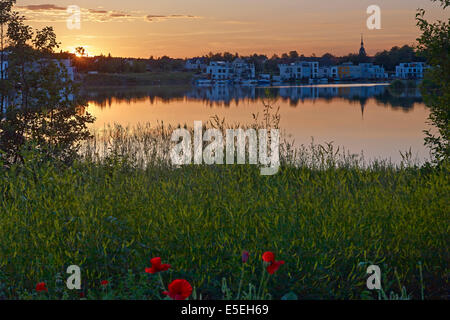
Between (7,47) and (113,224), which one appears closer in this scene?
(113,224)

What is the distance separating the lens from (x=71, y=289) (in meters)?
4.88

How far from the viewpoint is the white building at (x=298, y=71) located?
149250 mm

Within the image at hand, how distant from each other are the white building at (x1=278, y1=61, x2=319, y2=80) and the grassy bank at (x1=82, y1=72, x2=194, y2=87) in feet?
89.3

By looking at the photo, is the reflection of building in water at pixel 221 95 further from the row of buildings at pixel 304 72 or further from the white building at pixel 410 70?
the white building at pixel 410 70

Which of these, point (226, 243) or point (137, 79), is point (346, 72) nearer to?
point (137, 79)

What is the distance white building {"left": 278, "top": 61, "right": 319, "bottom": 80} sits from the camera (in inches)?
5876

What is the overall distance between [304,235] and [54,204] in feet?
10.8

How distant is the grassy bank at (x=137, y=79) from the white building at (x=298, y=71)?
1072 inches

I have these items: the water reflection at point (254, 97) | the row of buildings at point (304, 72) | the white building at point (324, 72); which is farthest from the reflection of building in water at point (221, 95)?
the white building at point (324, 72)

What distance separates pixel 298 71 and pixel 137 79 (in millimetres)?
56609

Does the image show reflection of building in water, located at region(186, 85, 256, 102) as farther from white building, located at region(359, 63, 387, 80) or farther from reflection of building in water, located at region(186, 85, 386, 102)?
white building, located at region(359, 63, 387, 80)

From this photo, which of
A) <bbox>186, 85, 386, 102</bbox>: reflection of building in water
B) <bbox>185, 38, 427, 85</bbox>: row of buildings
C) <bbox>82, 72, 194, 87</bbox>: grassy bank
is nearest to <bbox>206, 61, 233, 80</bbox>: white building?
<bbox>185, 38, 427, 85</bbox>: row of buildings
